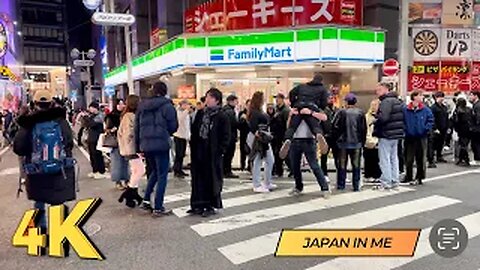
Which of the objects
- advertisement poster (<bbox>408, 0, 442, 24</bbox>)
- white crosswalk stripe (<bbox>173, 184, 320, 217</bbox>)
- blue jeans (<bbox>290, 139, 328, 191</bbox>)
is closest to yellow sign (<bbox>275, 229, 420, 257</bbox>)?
white crosswalk stripe (<bbox>173, 184, 320, 217</bbox>)

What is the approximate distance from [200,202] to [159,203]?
1.97 feet

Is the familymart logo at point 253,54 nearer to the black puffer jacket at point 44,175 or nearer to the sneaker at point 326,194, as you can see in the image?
the sneaker at point 326,194

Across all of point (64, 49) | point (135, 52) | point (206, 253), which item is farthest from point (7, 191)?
point (64, 49)

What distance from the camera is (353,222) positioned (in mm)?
5723

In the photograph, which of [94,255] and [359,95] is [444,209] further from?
[359,95]

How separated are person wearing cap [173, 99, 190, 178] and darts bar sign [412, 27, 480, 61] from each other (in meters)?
10.0

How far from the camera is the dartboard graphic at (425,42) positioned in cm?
1532

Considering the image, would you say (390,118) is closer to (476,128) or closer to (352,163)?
(352,163)

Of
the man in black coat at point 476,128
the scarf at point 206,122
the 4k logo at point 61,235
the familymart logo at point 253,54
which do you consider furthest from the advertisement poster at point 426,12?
the 4k logo at point 61,235

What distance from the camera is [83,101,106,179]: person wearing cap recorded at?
31.2 ft

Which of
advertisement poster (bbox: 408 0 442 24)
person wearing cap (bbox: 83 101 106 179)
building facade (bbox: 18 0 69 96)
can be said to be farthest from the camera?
building facade (bbox: 18 0 69 96)

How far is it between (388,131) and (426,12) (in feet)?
32.0

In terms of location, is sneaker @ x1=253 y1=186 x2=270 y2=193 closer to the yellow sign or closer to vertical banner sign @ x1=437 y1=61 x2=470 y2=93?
the yellow sign

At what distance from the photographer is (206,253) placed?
4.66 metres
